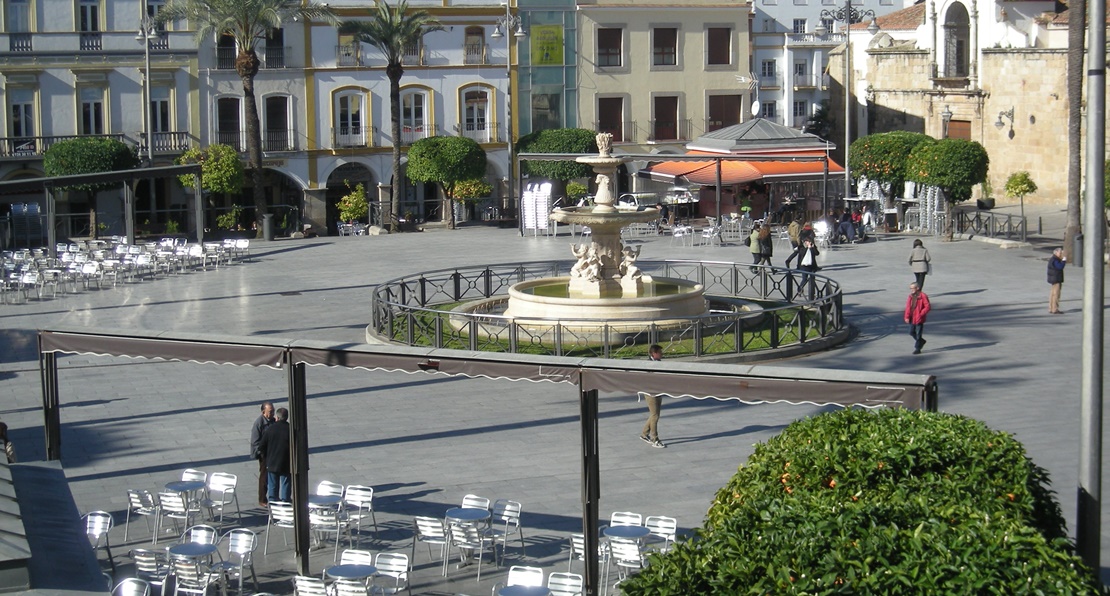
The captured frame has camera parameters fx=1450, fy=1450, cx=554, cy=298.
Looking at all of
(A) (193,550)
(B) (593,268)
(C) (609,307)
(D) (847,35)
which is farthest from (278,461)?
(D) (847,35)

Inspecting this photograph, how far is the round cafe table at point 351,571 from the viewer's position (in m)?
12.2

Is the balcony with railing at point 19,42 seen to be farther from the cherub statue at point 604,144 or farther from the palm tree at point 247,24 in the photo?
the cherub statue at point 604,144

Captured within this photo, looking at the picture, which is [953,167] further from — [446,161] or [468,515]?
[468,515]

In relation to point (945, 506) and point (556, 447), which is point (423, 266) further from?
point (945, 506)

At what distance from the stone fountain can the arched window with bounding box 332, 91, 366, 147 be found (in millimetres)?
25102

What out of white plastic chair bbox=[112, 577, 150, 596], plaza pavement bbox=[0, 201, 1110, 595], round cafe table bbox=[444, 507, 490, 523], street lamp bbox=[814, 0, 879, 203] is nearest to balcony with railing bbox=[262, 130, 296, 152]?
plaza pavement bbox=[0, 201, 1110, 595]

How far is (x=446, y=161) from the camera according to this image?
46.3 meters

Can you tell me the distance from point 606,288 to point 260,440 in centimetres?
1091

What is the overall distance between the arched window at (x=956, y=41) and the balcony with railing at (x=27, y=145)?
3061 centimetres

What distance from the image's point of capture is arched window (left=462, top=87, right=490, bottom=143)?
2062 inches

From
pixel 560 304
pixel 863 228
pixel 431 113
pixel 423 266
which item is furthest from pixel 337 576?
pixel 431 113

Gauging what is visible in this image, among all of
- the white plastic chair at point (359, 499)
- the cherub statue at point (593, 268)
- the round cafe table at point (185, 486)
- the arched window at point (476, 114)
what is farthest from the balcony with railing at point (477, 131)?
the white plastic chair at point (359, 499)

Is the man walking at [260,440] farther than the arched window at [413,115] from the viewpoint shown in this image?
No

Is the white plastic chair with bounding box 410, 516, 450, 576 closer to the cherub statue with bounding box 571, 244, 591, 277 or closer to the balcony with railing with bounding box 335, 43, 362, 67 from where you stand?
the cherub statue with bounding box 571, 244, 591, 277
